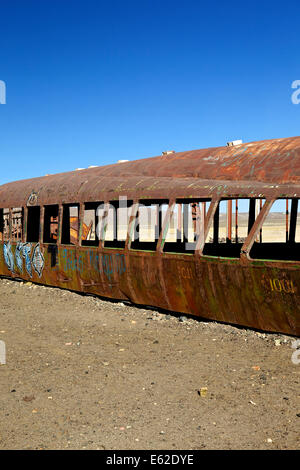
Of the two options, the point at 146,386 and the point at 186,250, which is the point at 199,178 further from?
the point at 146,386

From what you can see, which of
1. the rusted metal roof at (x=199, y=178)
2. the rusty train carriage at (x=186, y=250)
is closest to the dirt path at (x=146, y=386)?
the rusty train carriage at (x=186, y=250)

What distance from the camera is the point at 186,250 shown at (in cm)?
1163

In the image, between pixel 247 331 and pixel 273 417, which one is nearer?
pixel 273 417

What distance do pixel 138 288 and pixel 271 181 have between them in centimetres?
339

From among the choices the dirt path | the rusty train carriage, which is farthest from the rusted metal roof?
the dirt path

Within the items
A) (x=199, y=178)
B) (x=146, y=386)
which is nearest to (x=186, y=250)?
(x=199, y=178)

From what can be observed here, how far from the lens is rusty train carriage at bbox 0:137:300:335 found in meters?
6.44

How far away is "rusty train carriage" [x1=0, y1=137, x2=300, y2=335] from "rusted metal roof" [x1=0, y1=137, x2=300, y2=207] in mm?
25

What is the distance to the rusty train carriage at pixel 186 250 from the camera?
6441 millimetres

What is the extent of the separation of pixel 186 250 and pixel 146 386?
671 centimetres
